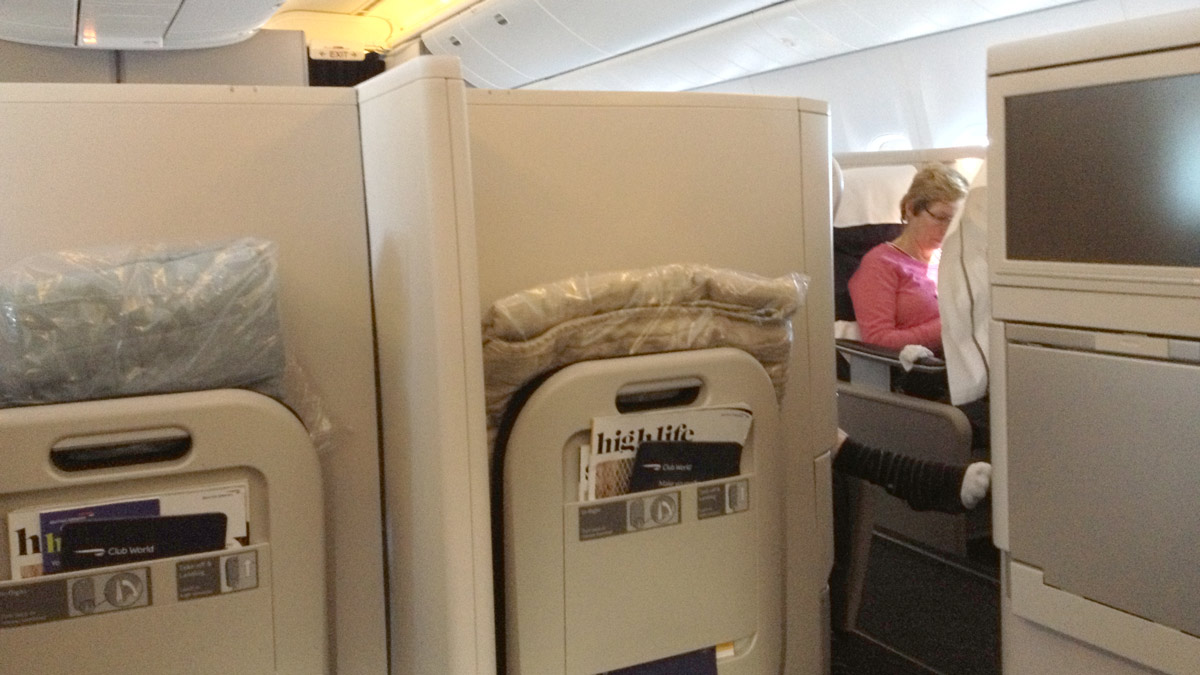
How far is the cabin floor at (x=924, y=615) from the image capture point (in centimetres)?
250

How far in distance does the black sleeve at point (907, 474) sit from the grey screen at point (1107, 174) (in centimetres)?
54

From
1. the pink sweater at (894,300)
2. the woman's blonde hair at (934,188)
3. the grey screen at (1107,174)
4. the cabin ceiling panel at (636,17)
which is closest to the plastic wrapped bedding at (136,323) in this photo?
the grey screen at (1107,174)

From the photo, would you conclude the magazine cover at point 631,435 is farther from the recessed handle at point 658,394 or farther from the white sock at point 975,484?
the white sock at point 975,484

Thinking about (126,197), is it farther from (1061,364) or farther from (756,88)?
(756,88)

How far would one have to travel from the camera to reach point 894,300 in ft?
11.2

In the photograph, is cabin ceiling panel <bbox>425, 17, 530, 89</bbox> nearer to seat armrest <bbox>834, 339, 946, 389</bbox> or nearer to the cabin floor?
seat armrest <bbox>834, 339, 946, 389</bbox>

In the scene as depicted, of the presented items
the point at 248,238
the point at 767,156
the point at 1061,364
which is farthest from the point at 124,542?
the point at 1061,364

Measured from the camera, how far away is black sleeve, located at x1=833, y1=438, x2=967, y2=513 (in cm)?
180

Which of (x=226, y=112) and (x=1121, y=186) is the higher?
(x=226, y=112)

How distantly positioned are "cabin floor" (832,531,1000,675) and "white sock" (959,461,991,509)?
526 millimetres

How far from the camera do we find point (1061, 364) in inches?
52.3

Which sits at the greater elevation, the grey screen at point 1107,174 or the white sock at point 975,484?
the grey screen at point 1107,174

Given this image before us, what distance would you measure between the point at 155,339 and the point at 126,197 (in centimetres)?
25

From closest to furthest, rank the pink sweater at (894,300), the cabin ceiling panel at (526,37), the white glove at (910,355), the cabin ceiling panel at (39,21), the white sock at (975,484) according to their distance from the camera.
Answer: the white sock at (975,484) < the white glove at (910,355) < the pink sweater at (894,300) < the cabin ceiling panel at (39,21) < the cabin ceiling panel at (526,37)
